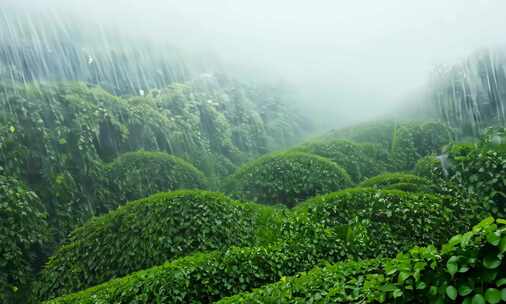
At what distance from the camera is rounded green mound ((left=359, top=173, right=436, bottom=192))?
271 inches

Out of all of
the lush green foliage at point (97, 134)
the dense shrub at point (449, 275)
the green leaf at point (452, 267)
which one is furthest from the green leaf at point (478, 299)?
the lush green foliage at point (97, 134)

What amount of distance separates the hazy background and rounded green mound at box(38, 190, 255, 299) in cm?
1060

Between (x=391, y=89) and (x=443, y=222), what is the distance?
1577cm

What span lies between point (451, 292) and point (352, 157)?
7.88 m

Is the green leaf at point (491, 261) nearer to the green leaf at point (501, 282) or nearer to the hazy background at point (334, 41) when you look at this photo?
the green leaf at point (501, 282)

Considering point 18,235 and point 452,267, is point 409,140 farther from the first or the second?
point 452,267

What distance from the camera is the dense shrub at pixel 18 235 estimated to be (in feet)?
18.4

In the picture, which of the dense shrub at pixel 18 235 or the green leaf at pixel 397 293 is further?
the dense shrub at pixel 18 235

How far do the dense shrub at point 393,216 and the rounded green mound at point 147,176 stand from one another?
2912 millimetres

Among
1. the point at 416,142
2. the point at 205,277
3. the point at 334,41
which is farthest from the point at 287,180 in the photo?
the point at 334,41

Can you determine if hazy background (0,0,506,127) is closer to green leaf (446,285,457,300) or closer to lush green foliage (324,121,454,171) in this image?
lush green foliage (324,121,454,171)

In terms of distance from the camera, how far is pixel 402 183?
7012 mm

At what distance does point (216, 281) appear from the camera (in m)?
4.36

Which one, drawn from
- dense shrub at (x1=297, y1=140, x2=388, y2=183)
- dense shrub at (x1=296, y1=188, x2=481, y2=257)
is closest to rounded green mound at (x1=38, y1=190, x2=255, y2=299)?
dense shrub at (x1=296, y1=188, x2=481, y2=257)
